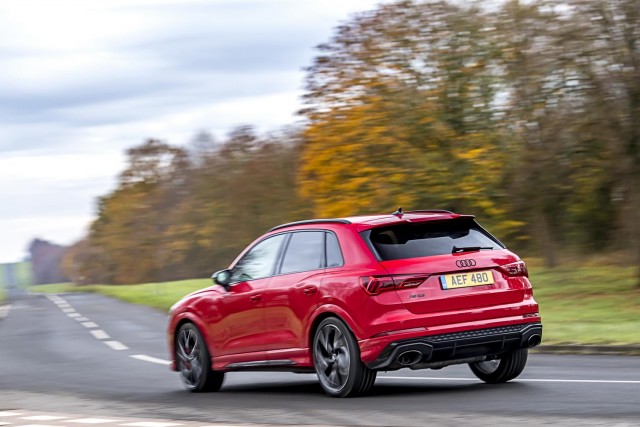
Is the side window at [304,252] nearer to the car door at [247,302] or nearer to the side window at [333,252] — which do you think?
the side window at [333,252]

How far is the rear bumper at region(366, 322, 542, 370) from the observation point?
32.9 ft

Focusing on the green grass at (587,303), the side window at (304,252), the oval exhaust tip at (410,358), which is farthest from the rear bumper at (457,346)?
the green grass at (587,303)

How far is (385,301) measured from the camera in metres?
10.1

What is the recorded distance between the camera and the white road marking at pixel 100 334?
83.4 feet

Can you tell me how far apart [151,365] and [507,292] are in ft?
26.4

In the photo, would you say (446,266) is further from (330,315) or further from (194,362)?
(194,362)

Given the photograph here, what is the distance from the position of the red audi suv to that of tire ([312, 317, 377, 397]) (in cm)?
1

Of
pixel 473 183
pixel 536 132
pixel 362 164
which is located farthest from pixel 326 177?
pixel 536 132

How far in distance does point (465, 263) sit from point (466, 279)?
14 cm

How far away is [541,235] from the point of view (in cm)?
4016

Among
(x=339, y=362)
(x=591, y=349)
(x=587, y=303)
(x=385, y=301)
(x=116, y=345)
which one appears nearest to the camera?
(x=385, y=301)

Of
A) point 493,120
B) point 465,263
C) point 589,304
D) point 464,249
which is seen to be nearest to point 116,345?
point 589,304

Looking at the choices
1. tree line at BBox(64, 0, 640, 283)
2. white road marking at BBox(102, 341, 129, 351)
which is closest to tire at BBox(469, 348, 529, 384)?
white road marking at BBox(102, 341, 129, 351)

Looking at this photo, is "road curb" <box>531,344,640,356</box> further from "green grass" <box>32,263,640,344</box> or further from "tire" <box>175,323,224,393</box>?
"tire" <box>175,323,224,393</box>
